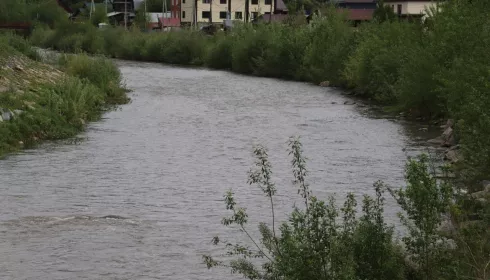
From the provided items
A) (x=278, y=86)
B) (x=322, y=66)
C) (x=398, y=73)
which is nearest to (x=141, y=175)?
(x=398, y=73)

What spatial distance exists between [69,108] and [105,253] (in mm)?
15472

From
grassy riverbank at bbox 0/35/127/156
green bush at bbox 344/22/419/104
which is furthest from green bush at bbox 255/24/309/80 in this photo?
grassy riverbank at bbox 0/35/127/156

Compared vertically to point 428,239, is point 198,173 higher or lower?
lower

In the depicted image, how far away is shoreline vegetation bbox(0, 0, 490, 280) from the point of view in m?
9.61

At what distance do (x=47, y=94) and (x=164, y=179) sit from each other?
982 cm

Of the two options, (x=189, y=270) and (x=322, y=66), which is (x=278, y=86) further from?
(x=189, y=270)

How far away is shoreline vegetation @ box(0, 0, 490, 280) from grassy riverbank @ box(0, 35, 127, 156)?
0.22 ft

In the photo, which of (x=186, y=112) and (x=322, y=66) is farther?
(x=322, y=66)

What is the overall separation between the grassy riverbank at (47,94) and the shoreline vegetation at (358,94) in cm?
7

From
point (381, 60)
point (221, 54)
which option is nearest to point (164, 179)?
point (381, 60)

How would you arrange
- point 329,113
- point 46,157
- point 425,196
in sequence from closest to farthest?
point 425,196 < point 46,157 < point 329,113

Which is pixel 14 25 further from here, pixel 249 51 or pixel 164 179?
pixel 164 179

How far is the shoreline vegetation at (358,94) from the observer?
9.61 metres

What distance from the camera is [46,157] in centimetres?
2227
